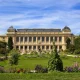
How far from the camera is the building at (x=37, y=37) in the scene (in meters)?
106

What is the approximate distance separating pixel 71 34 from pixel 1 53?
5367cm

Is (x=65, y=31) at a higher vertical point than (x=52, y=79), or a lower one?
higher

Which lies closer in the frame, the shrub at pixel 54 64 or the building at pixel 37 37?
the shrub at pixel 54 64

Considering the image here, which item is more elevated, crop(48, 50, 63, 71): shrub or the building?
the building

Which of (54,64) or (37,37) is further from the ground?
(37,37)

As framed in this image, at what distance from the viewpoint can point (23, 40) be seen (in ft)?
356

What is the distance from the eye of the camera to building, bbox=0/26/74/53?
10631 centimetres

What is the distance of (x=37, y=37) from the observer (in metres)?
107

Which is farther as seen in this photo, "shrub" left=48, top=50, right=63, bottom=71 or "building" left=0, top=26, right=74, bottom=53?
"building" left=0, top=26, right=74, bottom=53

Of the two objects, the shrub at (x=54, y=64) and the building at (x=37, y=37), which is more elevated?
the building at (x=37, y=37)

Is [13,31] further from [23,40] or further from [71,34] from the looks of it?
[71,34]

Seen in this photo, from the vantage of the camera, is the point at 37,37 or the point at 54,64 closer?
the point at 54,64

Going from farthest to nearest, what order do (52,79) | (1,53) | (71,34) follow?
(71,34), (1,53), (52,79)

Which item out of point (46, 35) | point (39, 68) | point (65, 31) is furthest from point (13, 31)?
point (39, 68)
